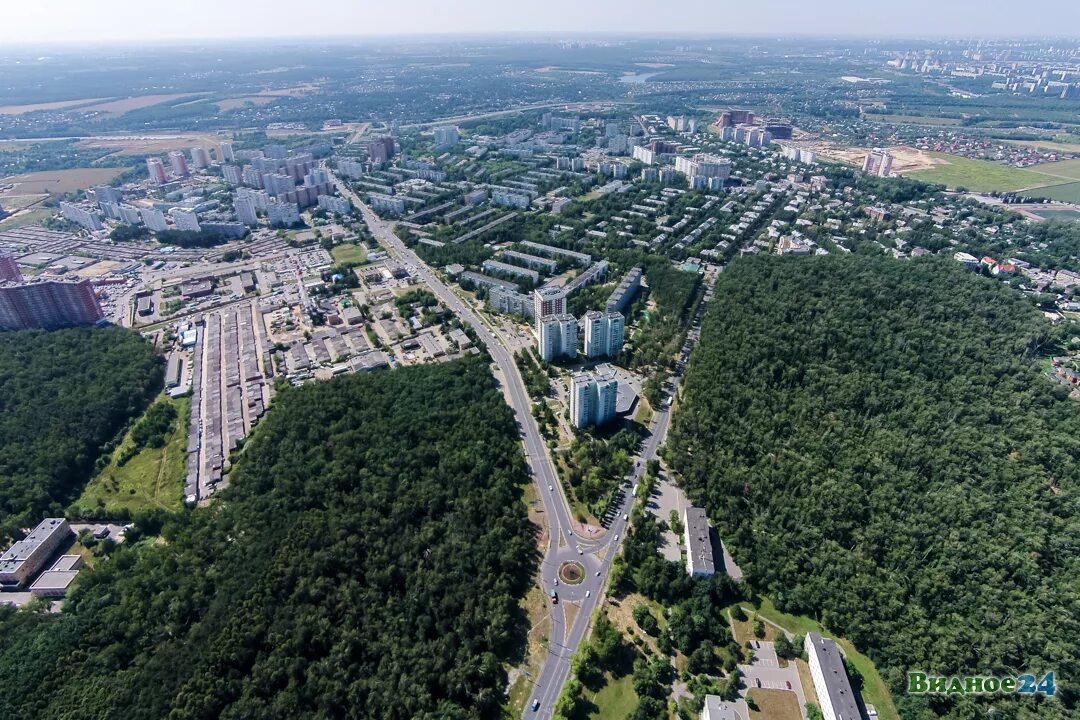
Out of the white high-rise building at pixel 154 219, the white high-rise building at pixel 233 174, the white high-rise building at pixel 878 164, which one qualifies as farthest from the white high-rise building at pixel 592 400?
the white high-rise building at pixel 233 174

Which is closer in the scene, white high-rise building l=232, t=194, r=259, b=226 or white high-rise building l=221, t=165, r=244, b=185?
Answer: white high-rise building l=232, t=194, r=259, b=226

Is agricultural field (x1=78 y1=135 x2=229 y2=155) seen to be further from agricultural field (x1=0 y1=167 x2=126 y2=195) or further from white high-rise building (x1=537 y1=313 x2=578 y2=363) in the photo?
white high-rise building (x1=537 y1=313 x2=578 y2=363)

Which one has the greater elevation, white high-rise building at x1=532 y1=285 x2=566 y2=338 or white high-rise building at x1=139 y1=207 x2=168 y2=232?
white high-rise building at x1=139 y1=207 x2=168 y2=232

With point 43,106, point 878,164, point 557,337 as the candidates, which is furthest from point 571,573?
point 43,106

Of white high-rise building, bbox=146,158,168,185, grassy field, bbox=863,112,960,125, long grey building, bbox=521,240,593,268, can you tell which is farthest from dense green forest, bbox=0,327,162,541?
grassy field, bbox=863,112,960,125

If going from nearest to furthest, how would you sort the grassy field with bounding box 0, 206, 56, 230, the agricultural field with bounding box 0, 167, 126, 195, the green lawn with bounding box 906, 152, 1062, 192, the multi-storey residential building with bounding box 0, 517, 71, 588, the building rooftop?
the building rooftop
the multi-storey residential building with bounding box 0, 517, 71, 588
the grassy field with bounding box 0, 206, 56, 230
the green lawn with bounding box 906, 152, 1062, 192
the agricultural field with bounding box 0, 167, 126, 195

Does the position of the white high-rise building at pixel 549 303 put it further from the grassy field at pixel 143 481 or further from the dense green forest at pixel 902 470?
the grassy field at pixel 143 481

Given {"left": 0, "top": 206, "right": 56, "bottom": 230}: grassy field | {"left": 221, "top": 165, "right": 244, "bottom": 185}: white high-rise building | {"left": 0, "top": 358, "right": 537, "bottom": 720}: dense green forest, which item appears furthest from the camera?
{"left": 221, "top": 165, "right": 244, "bottom": 185}: white high-rise building

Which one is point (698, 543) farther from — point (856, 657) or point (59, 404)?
point (59, 404)
